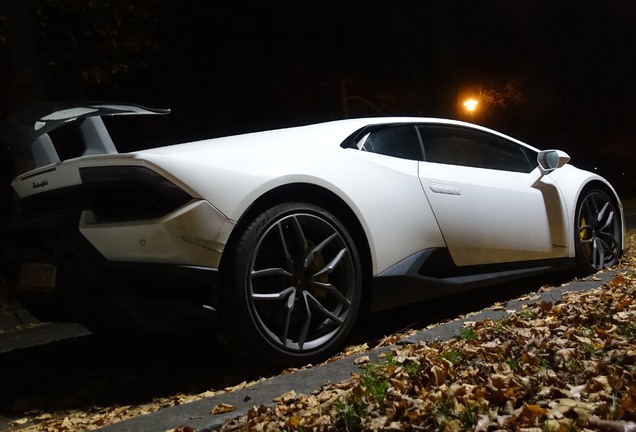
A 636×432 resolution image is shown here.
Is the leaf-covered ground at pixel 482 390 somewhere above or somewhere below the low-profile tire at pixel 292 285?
below

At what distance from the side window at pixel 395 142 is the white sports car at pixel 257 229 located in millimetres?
11

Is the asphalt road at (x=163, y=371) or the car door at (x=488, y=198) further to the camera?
the car door at (x=488, y=198)

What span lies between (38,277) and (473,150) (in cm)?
311

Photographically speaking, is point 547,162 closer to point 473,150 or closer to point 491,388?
point 473,150

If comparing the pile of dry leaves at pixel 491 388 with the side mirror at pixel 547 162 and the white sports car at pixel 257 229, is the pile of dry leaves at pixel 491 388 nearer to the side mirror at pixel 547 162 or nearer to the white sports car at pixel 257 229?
the white sports car at pixel 257 229

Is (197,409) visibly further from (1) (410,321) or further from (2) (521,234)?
(2) (521,234)

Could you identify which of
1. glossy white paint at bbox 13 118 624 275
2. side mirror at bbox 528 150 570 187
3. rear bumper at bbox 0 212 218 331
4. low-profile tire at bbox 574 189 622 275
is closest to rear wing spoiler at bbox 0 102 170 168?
glossy white paint at bbox 13 118 624 275

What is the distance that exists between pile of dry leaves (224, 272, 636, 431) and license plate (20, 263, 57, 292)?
1421 mm

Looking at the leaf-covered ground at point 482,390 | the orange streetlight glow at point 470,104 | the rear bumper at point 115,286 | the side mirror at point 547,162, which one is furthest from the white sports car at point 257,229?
the orange streetlight glow at point 470,104

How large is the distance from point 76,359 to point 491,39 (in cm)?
1821

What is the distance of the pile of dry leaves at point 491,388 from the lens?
229cm

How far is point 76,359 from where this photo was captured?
4363 millimetres

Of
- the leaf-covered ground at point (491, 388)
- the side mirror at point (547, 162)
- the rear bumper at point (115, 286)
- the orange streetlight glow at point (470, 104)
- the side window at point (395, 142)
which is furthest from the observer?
the orange streetlight glow at point (470, 104)

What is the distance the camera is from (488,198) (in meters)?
4.48
